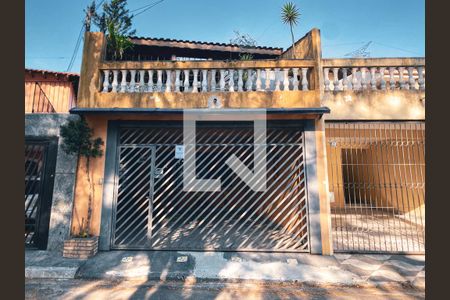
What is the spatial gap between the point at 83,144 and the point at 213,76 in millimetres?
3149

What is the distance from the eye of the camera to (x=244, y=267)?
14.0 feet

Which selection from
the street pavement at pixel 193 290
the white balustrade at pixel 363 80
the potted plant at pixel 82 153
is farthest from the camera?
the white balustrade at pixel 363 80

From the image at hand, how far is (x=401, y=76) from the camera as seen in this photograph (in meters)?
5.40

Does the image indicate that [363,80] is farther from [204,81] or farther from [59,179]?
[59,179]

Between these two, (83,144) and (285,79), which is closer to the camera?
(83,144)

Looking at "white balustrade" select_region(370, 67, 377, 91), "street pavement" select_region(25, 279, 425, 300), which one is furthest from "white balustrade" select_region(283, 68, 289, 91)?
"street pavement" select_region(25, 279, 425, 300)

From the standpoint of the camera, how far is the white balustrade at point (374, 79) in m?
5.37

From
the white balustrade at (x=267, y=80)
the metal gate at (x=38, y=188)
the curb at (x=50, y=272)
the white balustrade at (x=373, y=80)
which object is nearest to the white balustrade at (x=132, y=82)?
the metal gate at (x=38, y=188)

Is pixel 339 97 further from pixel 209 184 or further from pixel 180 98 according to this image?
pixel 209 184

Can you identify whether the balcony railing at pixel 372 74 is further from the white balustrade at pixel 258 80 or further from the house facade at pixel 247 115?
the white balustrade at pixel 258 80

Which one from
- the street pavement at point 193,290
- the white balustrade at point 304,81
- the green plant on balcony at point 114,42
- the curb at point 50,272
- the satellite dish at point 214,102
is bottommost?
the street pavement at point 193,290

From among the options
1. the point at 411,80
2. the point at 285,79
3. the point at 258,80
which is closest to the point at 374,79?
the point at 411,80

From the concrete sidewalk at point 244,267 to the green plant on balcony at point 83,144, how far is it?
2.59 feet

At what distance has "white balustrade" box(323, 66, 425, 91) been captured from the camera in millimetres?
5367
